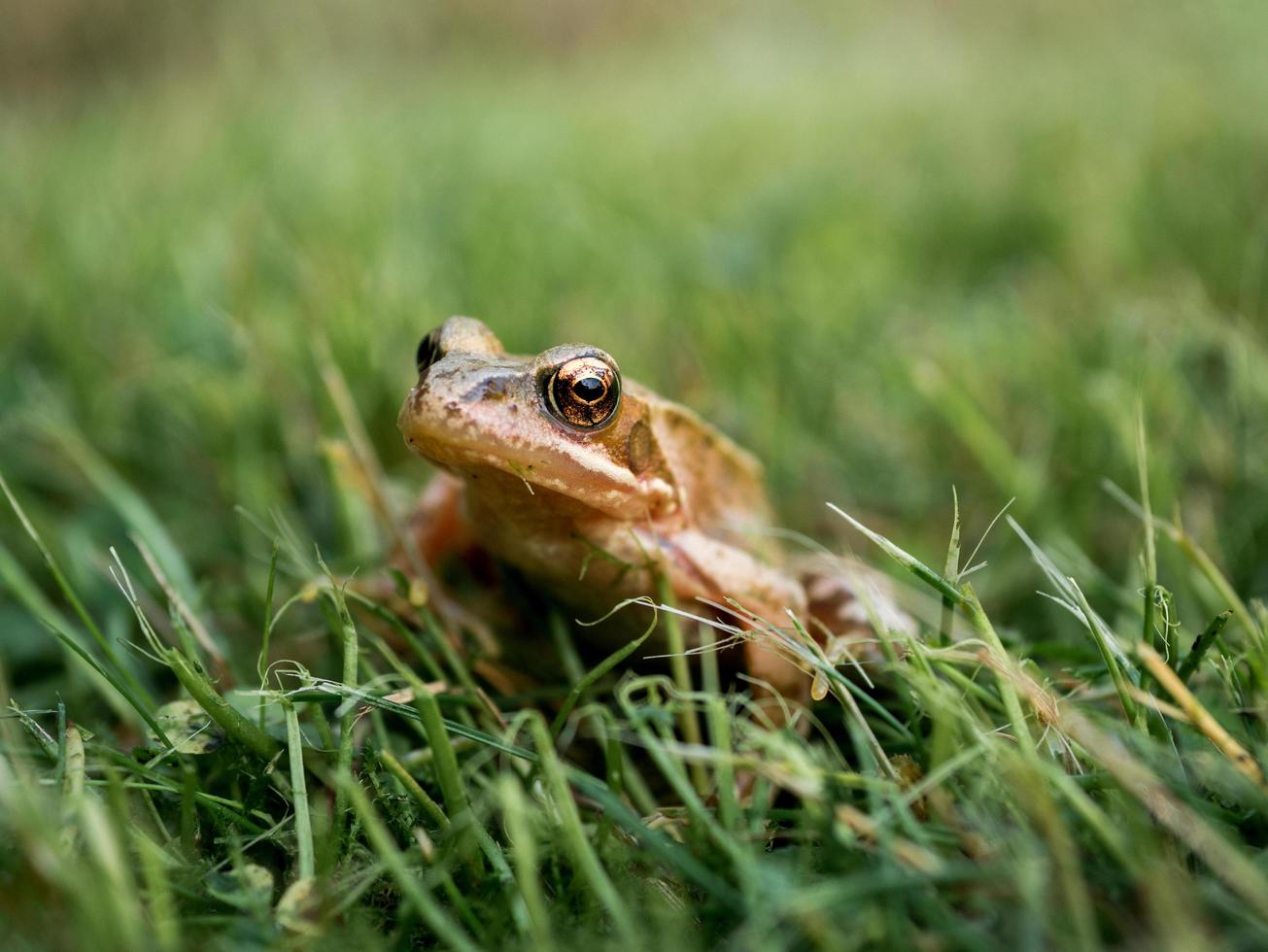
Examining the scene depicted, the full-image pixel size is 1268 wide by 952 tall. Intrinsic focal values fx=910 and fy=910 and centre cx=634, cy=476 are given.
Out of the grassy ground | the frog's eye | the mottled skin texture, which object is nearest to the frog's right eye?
the mottled skin texture

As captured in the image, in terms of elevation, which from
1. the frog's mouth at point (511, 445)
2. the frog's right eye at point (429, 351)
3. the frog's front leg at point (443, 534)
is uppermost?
the frog's right eye at point (429, 351)

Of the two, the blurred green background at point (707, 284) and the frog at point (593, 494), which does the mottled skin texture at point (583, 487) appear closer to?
the frog at point (593, 494)

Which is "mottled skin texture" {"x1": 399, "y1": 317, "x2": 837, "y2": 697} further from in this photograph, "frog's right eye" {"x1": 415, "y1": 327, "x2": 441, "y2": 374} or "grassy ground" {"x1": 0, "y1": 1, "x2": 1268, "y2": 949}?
"grassy ground" {"x1": 0, "y1": 1, "x2": 1268, "y2": 949}

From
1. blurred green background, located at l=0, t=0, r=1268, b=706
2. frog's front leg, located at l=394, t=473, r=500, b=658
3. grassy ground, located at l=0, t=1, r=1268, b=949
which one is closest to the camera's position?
grassy ground, located at l=0, t=1, r=1268, b=949

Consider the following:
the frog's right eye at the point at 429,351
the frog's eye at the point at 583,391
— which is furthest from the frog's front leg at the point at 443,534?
the frog's eye at the point at 583,391

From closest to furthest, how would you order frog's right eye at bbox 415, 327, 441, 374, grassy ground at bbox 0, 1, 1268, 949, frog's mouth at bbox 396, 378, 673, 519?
grassy ground at bbox 0, 1, 1268, 949 < frog's mouth at bbox 396, 378, 673, 519 < frog's right eye at bbox 415, 327, 441, 374

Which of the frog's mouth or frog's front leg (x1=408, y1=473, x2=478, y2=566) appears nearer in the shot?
the frog's mouth

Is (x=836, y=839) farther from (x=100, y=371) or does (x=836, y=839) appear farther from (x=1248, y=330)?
(x=100, y=371)

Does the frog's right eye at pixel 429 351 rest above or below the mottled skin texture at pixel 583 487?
above
